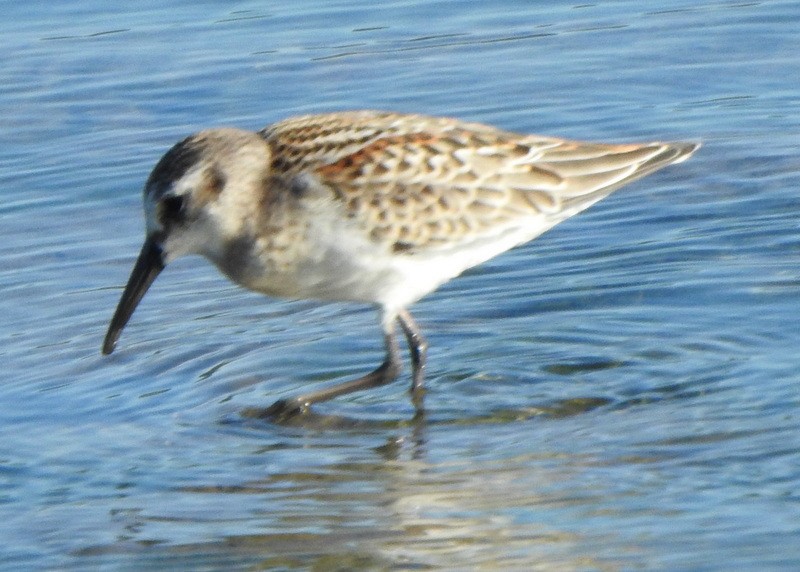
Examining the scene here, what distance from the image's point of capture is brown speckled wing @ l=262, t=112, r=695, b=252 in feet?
28.6

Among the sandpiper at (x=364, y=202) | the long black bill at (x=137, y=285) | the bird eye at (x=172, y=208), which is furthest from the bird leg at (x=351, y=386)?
the bird eye at (x=172, y=208)

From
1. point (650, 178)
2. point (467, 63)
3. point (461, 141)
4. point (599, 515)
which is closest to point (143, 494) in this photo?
point (599, 515)

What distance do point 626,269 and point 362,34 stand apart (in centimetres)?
574

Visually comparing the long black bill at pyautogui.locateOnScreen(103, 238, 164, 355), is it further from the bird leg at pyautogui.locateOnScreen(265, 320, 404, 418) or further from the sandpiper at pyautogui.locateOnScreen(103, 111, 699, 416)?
the bird leg at pyautogui.locateOnScreen(265, 320, 404, 418)

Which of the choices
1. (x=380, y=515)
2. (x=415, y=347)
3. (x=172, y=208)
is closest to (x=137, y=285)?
(x=172, y=208)

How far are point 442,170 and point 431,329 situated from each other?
1.29 metres

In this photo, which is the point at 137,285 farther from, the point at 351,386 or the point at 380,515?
the point at 380,515

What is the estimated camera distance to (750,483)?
720 centimetres

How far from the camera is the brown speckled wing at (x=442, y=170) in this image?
28.6 feet

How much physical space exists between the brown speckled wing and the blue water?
2.62 ft

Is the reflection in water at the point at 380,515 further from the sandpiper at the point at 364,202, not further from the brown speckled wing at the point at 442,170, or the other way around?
the brown speckled wing at the point at 442,170

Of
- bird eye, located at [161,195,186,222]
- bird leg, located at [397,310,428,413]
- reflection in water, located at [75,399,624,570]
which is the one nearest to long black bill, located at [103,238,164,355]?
bird eye, located at [161,195,186,222]

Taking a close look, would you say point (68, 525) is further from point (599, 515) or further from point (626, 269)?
point (626, 269)

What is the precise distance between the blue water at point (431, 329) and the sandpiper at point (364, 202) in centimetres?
54
